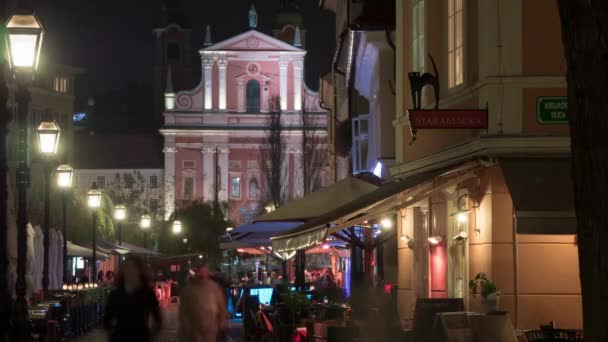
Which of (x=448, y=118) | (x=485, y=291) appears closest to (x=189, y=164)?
(x=448, y=118)

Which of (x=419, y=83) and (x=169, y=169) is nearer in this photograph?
(x=419, y=83)

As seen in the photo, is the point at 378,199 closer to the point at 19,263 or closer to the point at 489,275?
the point at 489,275

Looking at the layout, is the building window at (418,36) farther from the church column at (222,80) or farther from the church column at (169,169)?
the church column at (169,169)

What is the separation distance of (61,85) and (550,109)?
74581 millimetres

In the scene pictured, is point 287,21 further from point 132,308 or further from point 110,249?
point 132,308

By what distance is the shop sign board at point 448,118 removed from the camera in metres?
16.4

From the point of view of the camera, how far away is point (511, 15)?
1664cm

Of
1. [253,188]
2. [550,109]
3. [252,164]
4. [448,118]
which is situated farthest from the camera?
[252,164]

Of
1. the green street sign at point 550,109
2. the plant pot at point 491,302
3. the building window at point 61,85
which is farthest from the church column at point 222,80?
the plant pot at point 491,302

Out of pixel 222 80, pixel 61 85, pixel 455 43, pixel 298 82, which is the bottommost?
pixel 455 43

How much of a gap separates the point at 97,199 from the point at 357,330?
19652 mm

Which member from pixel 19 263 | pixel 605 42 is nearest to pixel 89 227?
pixel 19 263

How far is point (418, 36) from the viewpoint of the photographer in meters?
20.5

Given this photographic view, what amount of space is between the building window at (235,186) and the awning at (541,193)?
89612 millimetres
